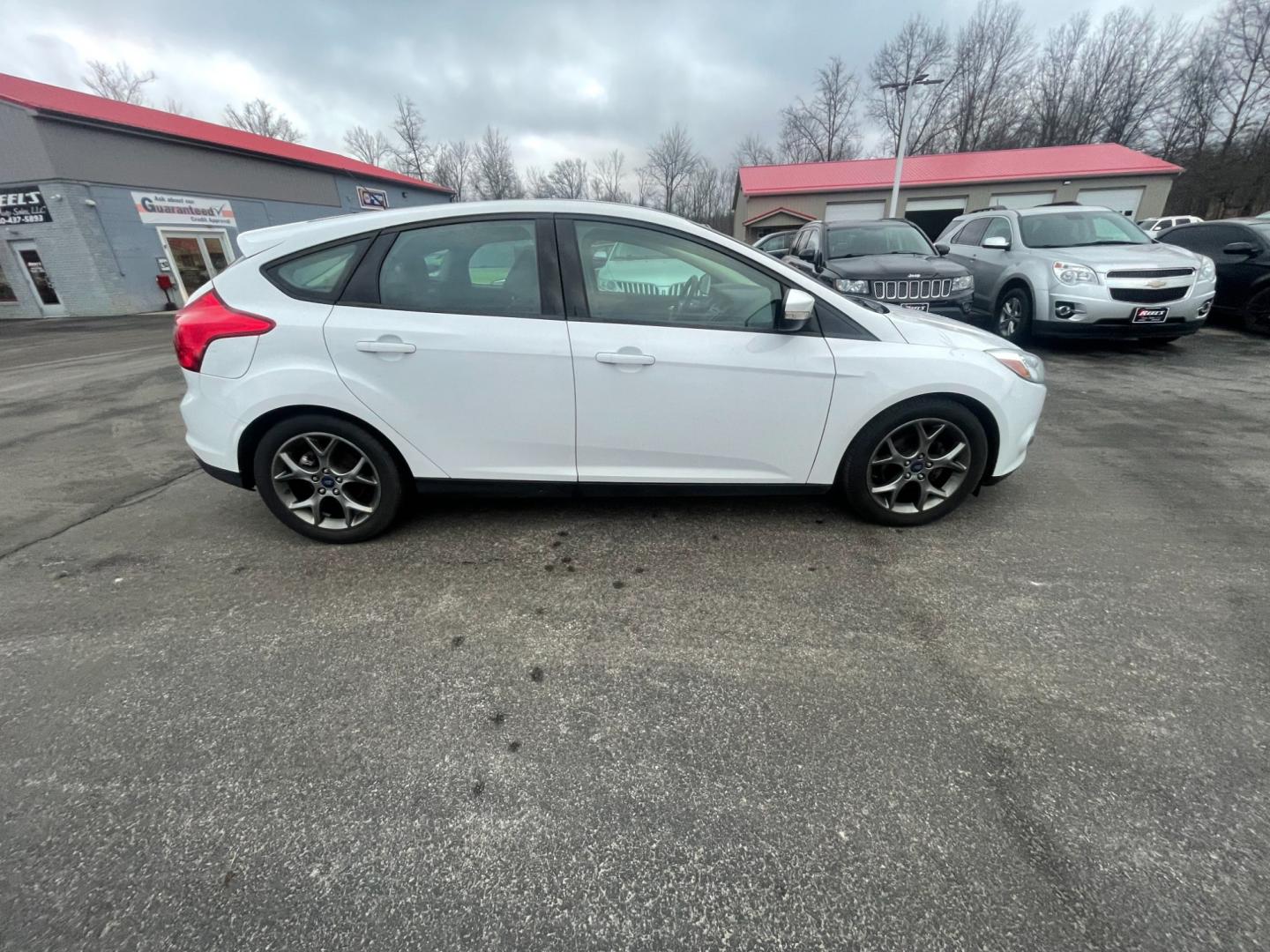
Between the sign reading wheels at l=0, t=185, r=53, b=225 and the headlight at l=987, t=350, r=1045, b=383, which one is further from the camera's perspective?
the sign reading wheels at l=0, t=185, r=53, b=225

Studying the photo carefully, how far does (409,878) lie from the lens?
149 cm

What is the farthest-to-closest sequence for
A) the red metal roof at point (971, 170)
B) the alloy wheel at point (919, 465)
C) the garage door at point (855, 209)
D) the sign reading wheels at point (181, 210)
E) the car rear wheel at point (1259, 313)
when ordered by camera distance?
1. the garage door at point (855, 209)
2. the red metal roof at point (971, 170)
3. the sign reading wheels at point (181, 210)
4. the car rear wheel at point (1259, 313)
5. the alloy wheel at point (919, 465)

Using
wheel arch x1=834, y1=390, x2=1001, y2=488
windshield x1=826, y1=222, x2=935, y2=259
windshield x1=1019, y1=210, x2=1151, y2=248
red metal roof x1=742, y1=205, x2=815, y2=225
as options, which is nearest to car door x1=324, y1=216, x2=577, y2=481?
wheel arch x1=834, y1=390, x2=1001, y2=488

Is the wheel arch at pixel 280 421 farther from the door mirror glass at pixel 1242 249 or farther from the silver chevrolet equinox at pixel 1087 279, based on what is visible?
the door mirror glass at pixel 1242 249

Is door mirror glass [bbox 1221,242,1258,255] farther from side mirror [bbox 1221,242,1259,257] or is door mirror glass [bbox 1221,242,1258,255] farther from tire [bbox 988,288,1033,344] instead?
tire [bbox 988,288,1033,344]

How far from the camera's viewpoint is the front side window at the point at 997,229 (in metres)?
7.95

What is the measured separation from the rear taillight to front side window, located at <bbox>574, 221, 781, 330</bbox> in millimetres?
1602

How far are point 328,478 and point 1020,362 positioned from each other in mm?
3735

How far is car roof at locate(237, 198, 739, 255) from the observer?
2.79 metres

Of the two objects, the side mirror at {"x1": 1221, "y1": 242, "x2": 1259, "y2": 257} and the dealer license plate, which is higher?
the side mirror at {"x1": 1221, "y1": 242, "x2": 1259, "y2": 257}

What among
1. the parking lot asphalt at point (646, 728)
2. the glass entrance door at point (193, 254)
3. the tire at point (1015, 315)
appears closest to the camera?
the parking lot asphalt at point (646, 728)

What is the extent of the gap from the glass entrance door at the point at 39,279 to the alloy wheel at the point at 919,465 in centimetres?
2372

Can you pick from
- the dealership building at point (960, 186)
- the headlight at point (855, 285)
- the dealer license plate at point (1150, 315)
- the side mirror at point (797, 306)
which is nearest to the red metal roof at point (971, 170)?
the dealership building at point (960, 186)

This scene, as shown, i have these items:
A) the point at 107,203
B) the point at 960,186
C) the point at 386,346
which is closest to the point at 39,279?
the point at 107,203
